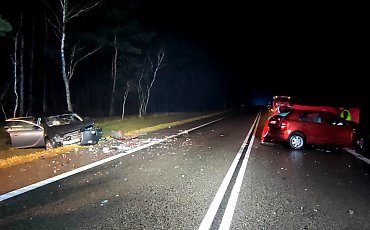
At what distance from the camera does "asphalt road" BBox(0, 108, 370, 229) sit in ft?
17.6

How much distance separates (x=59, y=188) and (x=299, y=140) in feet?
31.1

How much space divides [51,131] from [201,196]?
8000 mm

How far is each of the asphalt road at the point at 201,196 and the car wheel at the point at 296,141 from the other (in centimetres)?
224

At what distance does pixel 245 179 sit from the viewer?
829 cm

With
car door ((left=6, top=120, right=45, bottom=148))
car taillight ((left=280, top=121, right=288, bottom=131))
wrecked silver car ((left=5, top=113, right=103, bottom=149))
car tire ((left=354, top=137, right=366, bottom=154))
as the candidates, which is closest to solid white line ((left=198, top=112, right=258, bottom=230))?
car taillight ((left=280, top=121, right=288, bottom=131))

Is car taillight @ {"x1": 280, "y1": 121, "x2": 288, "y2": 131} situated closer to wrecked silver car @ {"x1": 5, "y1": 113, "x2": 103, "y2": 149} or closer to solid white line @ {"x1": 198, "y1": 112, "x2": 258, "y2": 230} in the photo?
solid white line @ {"x1": 198, "y1": 112, "x2": 258, "y2": 230}

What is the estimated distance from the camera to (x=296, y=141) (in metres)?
13.6

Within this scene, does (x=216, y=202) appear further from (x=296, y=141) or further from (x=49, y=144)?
(x=49, y=144)

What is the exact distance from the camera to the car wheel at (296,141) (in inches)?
532

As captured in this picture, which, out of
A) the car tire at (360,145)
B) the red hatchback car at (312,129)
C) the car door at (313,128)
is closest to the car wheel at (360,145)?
the car tire at (360,145)

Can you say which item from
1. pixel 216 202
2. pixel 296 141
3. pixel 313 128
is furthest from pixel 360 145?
pixel 216 202

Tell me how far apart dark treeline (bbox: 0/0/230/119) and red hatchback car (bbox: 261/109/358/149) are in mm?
9375

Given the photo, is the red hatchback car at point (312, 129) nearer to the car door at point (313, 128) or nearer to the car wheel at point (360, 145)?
the car door at point (313, 128)

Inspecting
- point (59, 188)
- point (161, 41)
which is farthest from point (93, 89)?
point (59, 188)
